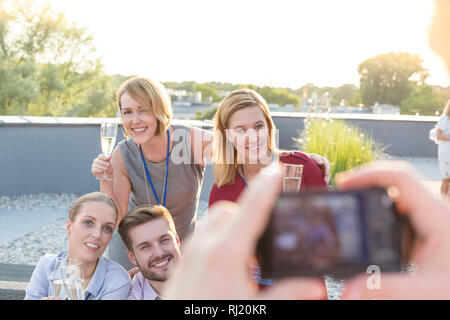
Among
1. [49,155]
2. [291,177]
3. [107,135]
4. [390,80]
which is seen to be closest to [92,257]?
[107,135]

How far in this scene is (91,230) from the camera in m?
2.72

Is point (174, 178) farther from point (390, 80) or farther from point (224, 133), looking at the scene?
point (390, 80)

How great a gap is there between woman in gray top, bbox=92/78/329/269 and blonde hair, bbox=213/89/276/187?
0.45 m

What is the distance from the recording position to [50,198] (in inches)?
348

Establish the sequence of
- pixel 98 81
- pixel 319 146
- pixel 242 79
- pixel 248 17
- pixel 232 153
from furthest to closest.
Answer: pixel 248 17 < pixel 98 81 < pixel 242 79 < pixel 319 146 < pixel 232 153

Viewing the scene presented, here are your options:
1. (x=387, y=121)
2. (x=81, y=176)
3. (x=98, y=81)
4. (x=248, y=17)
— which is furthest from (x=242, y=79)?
(x=81, y=176)

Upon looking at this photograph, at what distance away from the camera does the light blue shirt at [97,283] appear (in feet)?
7.97

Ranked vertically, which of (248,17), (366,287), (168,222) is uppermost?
(248,17)

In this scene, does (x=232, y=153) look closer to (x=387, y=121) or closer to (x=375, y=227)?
(x=375, y=227)

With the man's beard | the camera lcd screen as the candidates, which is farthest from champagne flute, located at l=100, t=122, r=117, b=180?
the camera lcd screen

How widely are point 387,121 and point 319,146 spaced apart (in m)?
8.29

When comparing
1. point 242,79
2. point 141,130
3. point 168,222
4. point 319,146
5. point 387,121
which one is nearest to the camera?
point 168,222

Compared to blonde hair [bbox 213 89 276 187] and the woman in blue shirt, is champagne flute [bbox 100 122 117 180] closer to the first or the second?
the woman in blue shirt

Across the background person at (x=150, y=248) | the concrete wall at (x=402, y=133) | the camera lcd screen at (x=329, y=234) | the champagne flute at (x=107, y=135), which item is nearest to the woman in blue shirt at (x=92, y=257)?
the background person at (x=150, y=248)
